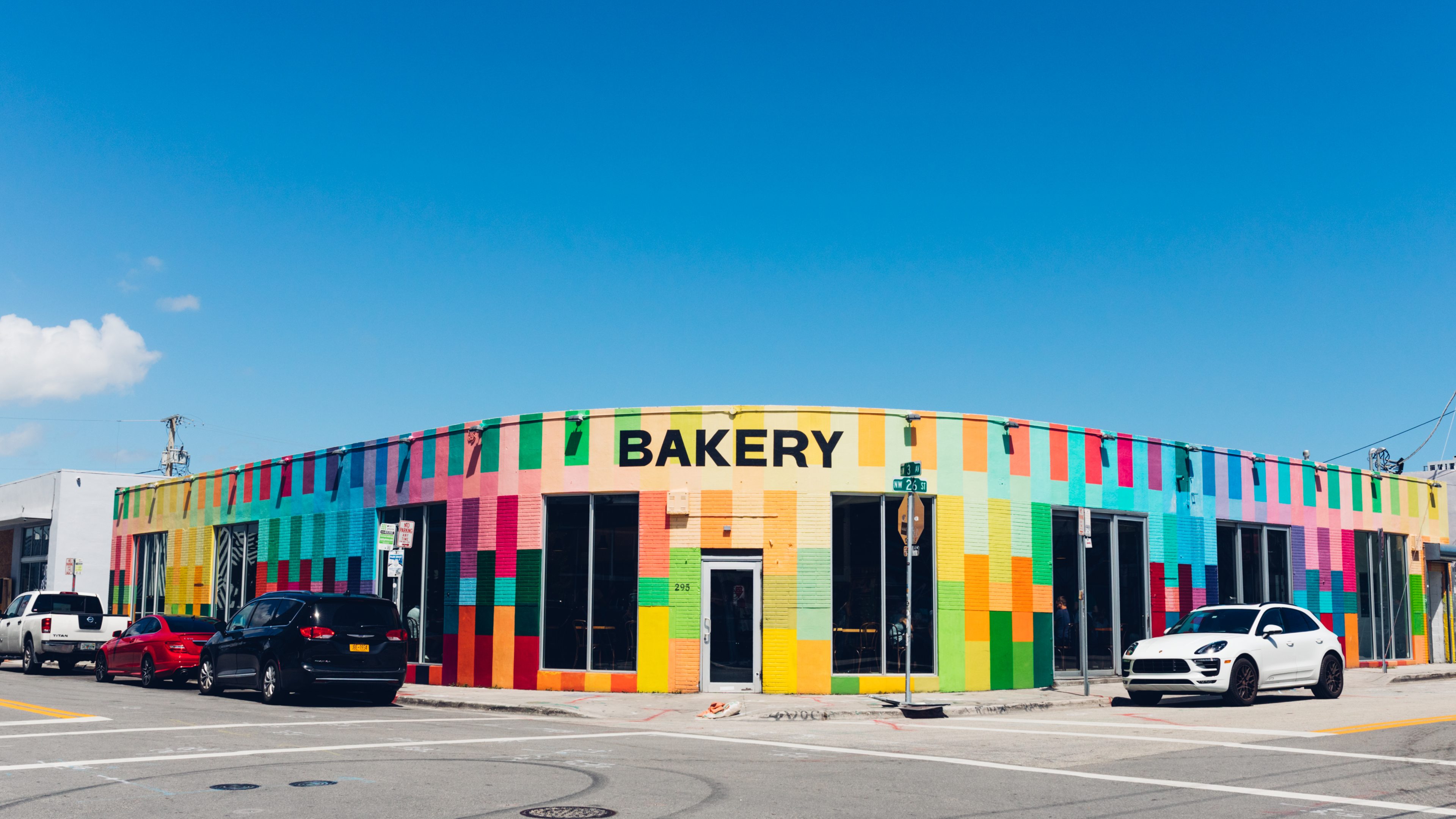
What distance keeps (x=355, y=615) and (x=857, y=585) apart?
838 cm

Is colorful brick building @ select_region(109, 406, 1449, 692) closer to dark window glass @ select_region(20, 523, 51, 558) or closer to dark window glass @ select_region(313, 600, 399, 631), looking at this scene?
dark window glass @ select_region(313, 600, 399, 631)

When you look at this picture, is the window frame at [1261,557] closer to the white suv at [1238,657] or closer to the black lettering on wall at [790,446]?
the white suv at [1238,657]

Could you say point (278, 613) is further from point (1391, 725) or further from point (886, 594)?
point (1391, 725)

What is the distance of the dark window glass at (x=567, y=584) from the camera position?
21.8 m

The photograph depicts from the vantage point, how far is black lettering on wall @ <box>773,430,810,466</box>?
70.6 feet

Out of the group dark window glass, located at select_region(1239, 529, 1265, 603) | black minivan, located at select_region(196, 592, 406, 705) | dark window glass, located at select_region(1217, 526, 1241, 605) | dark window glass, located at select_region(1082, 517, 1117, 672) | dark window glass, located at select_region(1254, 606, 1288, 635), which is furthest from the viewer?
dark window glass, located at select_region(1239, 529, 1265, 603)

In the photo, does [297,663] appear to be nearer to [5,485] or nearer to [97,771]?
[97,771]

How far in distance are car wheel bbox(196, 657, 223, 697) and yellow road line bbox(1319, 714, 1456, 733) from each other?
55.6 feet

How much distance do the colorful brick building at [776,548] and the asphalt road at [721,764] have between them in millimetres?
3805

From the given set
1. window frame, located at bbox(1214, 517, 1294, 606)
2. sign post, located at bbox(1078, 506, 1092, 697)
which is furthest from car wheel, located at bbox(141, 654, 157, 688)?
window frame, located at bbox(1214, 517, 1294, 606)

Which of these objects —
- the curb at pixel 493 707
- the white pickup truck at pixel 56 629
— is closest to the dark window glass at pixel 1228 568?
the curb at pixel 493 707

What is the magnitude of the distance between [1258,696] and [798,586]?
26.3ft

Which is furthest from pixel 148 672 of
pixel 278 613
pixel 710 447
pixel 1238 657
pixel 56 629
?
pixel 1238 657

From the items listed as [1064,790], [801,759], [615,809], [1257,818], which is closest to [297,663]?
[801,759]
